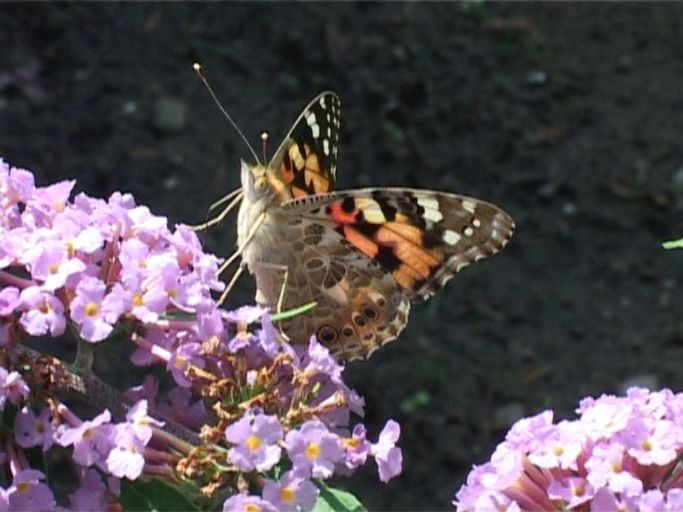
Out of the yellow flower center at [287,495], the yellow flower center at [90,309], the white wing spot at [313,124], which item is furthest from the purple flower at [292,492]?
the white wing spot at [313,124]

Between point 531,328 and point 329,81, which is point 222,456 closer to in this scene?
point 531,328

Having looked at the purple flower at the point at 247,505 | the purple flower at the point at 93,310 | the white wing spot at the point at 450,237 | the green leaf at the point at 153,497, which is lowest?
the white wing spot at the point at 450,237

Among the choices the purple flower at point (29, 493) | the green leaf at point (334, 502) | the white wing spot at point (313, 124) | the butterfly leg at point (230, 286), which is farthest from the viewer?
the white wing spot at point (313, 124)

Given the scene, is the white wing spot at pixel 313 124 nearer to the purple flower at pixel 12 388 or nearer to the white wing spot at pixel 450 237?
the white wing spot at pixel 450 237

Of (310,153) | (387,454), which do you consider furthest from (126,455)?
(310,153)

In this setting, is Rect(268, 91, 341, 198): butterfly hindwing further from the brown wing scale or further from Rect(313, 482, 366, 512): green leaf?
Rect(313, 482, 366, 512): green leaf

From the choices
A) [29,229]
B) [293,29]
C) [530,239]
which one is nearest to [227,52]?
[293,29]

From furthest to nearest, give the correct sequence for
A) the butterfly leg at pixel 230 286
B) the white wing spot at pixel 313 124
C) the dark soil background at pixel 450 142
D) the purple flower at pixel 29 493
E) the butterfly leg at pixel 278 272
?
the dark soil background at pixel 450 142 → the white wing spot at pixel 313 124 → the butterfly leg at pixel 278 272 → the butterfly leg at pixel 230 286 → the purple flower at pixel 29 493
